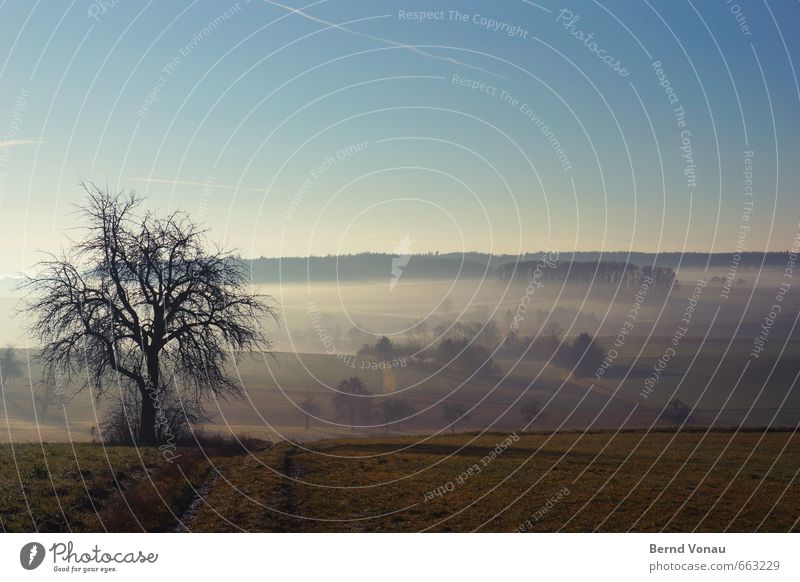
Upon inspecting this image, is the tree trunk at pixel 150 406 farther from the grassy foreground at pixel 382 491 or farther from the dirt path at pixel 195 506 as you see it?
the dirt path at pixel 195 506

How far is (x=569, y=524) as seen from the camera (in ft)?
90.8

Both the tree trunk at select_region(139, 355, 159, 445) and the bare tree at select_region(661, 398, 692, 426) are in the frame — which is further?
the bare tree at select_region(661, 398, 692, 426)

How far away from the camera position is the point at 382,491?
31.9m

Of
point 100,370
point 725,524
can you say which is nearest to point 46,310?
point 100,370

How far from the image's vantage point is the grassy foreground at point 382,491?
1045 inches

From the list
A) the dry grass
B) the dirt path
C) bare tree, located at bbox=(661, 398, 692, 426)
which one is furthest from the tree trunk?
bare tree, located at bbox=(661, 398, 692, 426)

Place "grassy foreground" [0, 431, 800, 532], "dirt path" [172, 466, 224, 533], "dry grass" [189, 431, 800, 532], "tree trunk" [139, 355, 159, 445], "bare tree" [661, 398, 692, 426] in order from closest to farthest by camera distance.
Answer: "dirt path" [172, 466, 224, 533], "grassy foreground" [0, 431, 800, 532], "dry grass" [189, 431, 800, 532], "tree trunk" [139, 355, 159, 445], "bare tree" [661, 398, 692, 426]

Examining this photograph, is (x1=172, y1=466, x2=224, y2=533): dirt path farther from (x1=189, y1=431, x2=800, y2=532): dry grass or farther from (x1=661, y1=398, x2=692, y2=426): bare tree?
(x1=661, y1=398, x2=692, y2=426): bare tree

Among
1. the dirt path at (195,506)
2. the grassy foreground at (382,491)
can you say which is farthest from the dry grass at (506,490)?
the dirt path at (195,506)

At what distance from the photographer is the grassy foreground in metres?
26.5

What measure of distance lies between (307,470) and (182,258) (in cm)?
1483

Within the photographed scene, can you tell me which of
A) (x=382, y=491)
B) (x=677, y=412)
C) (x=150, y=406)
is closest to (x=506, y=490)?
(x=382, y=491)
